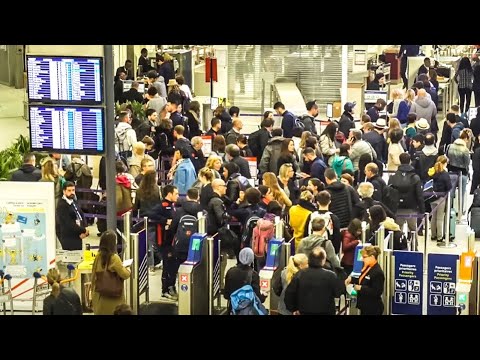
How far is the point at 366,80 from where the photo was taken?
24094mm

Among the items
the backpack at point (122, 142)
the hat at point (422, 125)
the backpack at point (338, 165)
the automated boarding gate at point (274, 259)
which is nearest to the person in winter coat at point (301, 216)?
the automated boarding gate at point (274, 259)

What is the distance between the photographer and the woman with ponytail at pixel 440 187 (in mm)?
15578

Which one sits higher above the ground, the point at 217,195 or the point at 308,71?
the point at 308,71

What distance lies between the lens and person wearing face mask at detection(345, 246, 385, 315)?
1136 centimetres

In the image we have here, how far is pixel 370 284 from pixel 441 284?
3.43 ft

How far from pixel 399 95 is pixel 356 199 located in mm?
7770

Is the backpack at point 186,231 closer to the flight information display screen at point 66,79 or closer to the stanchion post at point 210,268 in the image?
the stanchion post at point 210,268

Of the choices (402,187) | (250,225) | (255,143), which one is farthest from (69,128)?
(255,143)

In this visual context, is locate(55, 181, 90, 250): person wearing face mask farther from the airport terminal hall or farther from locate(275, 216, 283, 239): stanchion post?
locate(275, 216, 283, 239): stanchion post

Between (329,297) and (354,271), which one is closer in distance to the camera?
(329,297)

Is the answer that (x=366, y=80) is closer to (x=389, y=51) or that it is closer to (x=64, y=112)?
(x=389, y=51)

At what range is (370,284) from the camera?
451 inches

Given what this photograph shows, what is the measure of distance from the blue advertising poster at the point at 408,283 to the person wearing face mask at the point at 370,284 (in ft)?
1.60

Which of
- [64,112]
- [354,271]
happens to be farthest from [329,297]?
[64,112]
